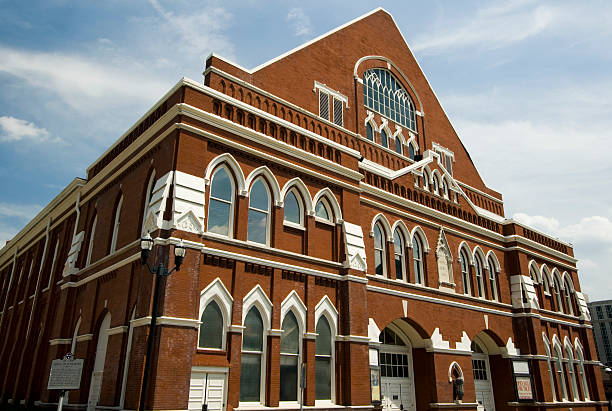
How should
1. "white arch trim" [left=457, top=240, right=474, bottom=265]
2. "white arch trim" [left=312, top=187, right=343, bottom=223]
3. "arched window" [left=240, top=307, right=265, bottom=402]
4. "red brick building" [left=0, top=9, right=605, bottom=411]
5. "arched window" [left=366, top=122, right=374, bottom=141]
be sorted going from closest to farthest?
"red brick building" [left=0, top=9, right=605, bottom=411]
"arched window" [left=240, top=307, right=265, bottom=402]
"white arch trim" [left=312, top=187, right=343, bottom=223]
"white arch trim" [left=457, top=240, right=474, bottom=265]
"arched window" [left=366, top=122, right=374, bottom=141]

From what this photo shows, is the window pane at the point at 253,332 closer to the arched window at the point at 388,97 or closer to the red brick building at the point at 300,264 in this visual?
the red brick building at the point at 300,264

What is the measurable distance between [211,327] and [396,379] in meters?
10.0

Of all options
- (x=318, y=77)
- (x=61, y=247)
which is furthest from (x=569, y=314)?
(x=61, y=247)

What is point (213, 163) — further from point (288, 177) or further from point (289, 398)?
point (289, 398)

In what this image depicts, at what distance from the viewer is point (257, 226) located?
54.0 feet

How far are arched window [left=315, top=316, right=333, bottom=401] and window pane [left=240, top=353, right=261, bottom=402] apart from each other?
2384 mm

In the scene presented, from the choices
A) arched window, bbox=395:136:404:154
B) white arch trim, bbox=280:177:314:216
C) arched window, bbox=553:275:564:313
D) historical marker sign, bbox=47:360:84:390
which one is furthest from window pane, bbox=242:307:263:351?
arched window, bbox=553:275:564:313

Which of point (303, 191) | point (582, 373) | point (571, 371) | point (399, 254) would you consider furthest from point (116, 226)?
point (582, 373)

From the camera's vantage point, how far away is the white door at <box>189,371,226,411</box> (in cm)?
1324

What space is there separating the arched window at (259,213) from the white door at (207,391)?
14.6 feet

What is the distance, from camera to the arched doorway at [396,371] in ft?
66.7

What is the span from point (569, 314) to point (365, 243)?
18.3 meters

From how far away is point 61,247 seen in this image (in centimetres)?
2375

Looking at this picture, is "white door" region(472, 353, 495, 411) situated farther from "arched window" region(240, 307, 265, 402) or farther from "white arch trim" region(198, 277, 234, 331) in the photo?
"white arch trim" region(198, 277, 234, 331)
